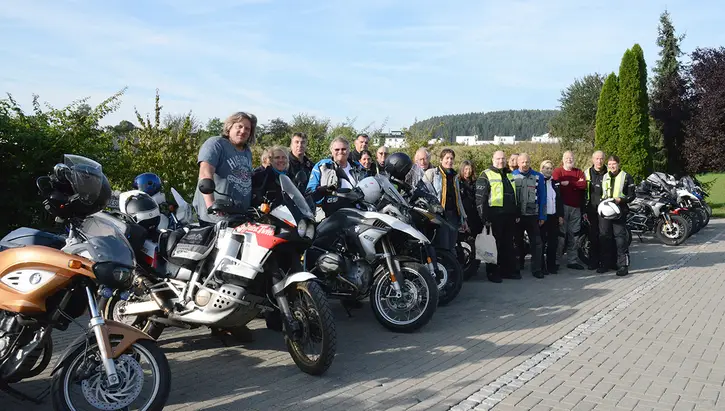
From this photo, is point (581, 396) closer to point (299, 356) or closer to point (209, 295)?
point (299, 356)

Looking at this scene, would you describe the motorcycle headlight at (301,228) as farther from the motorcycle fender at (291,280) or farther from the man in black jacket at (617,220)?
the man in black jacket at (617,220)

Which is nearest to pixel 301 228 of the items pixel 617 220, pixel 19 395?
pixel 19 395

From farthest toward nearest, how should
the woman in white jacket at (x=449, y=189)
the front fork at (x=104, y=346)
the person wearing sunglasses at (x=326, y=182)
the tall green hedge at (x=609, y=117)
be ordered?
the tall green hedge at (x=609, y=117) → the woman in white jacket at (x=449, y=189) → the person wearing sunglasses at (x=326, y=182) → the front fork at (x=104, y=346)

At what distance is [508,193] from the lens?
9266 mm

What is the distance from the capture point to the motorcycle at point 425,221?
22.0 ft

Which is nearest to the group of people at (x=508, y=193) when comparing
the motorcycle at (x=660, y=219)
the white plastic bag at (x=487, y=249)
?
the white plastic bag at (x=487, y=249)

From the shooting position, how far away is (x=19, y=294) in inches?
146

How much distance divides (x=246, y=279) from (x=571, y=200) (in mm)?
7317

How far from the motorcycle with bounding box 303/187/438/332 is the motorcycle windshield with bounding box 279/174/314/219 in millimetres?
1035

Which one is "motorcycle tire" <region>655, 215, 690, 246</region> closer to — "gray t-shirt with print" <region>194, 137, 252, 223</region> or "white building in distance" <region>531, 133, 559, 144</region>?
"gray t-shirt with print" <region>194, 137, 252, 223</region>

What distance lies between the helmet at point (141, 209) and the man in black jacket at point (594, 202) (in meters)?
7.30

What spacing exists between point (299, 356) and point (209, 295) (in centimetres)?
82

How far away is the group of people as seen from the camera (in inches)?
288

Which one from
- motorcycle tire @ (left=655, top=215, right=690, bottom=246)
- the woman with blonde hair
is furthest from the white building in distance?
the woman with blonde hair
